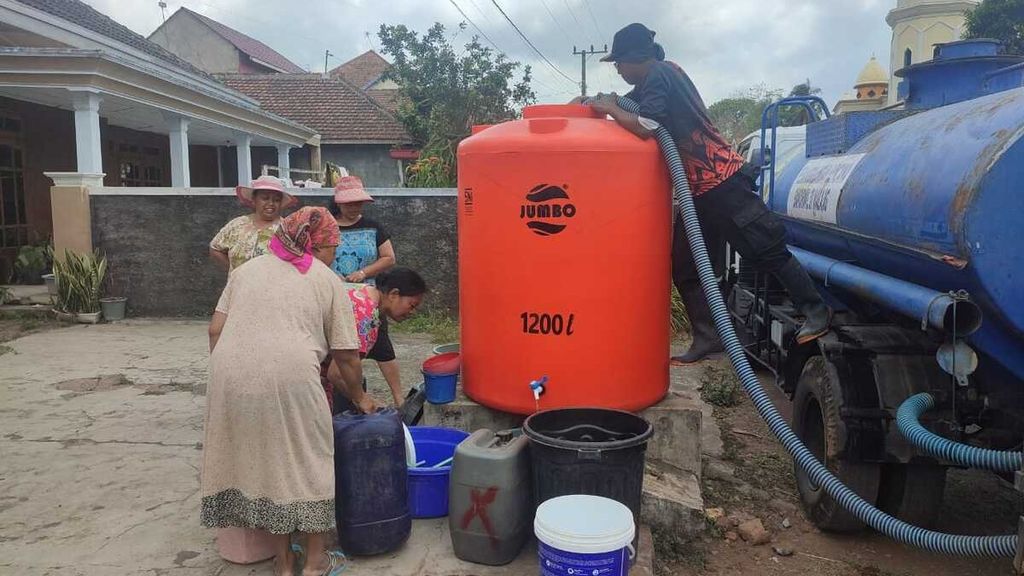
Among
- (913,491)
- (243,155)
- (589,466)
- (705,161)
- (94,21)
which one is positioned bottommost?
(913,491)

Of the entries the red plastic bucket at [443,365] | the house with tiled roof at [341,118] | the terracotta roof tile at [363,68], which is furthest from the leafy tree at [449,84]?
the terracotta roof tile at [363,68]

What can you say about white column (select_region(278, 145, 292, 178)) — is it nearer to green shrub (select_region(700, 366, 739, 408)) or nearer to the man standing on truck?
green shrub (select_region(700, 366, 739, 408))

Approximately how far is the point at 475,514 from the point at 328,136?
2189cm

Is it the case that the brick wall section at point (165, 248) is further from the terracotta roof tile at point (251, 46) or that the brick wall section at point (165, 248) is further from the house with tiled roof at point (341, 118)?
the terracotta roof tile at point (251, 46)

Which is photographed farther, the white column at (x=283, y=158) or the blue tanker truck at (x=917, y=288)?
the white column at (x=283, y=158)

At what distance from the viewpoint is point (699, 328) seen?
470cm

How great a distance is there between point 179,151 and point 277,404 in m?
11.8

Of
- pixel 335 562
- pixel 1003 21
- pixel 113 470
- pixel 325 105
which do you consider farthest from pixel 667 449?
pixel 325 105

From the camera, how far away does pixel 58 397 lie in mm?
5996

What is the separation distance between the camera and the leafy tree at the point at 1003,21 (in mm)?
15227

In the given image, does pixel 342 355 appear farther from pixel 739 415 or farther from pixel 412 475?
pixel 739 415

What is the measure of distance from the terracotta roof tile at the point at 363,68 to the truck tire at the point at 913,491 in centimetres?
4465

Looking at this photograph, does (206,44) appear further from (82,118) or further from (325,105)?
(82,118)

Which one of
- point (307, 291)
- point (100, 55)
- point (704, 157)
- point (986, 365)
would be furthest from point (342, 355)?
point (100, 55)
